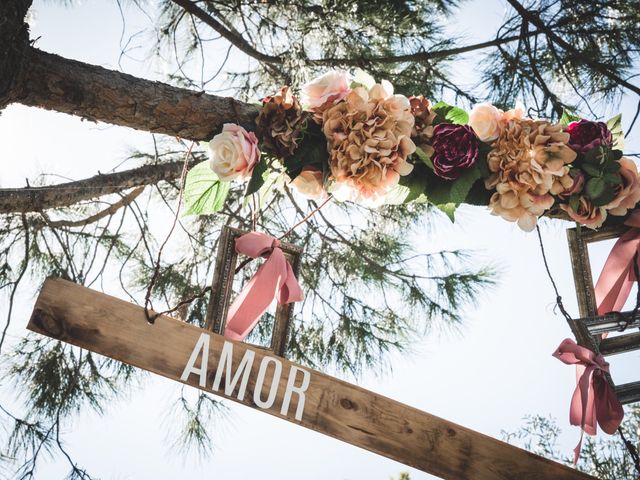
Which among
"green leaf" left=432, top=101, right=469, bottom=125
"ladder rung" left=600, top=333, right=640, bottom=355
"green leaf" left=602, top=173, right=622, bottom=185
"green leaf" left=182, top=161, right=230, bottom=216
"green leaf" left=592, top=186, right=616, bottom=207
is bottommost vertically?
"ladder rung" left=600, top=333, right=640, bottom=355

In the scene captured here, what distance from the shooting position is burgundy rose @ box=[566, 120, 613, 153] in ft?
3.58

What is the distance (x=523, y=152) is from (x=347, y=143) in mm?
352

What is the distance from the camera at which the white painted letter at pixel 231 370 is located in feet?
2.72

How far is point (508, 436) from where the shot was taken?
3.87m

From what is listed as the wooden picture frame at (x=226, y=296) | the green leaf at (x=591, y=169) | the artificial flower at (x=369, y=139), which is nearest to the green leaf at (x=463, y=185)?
the artificial flower at (x=369, y=139)

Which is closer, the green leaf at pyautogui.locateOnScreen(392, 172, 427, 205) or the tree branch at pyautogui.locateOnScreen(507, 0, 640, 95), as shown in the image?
the green leaf at pyautogui.locateOnScreen(392, 172, 427, 205)

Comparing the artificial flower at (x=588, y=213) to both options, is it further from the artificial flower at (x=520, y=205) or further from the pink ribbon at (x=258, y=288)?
the pink ribbon at (x=258, y=288)

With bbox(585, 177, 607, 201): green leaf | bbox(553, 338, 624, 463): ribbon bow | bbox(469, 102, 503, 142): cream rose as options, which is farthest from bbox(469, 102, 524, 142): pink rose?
bbox(553, 338, 624, 463): ribbon bow

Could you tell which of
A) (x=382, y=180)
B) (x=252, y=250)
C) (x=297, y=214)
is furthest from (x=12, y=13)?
→ (x=297, y=214)

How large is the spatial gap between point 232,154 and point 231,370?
365 mm

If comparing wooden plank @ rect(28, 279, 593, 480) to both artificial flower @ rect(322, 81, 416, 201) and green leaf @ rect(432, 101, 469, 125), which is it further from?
green leaf @ rect(432, 101, 469, 125)

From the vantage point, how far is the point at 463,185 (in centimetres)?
104

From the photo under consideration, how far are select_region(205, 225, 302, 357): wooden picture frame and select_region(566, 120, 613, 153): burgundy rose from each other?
2.08 feet

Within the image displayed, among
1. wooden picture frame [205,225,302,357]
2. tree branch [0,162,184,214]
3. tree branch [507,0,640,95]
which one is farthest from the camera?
tree branch [507,0,640,95]
